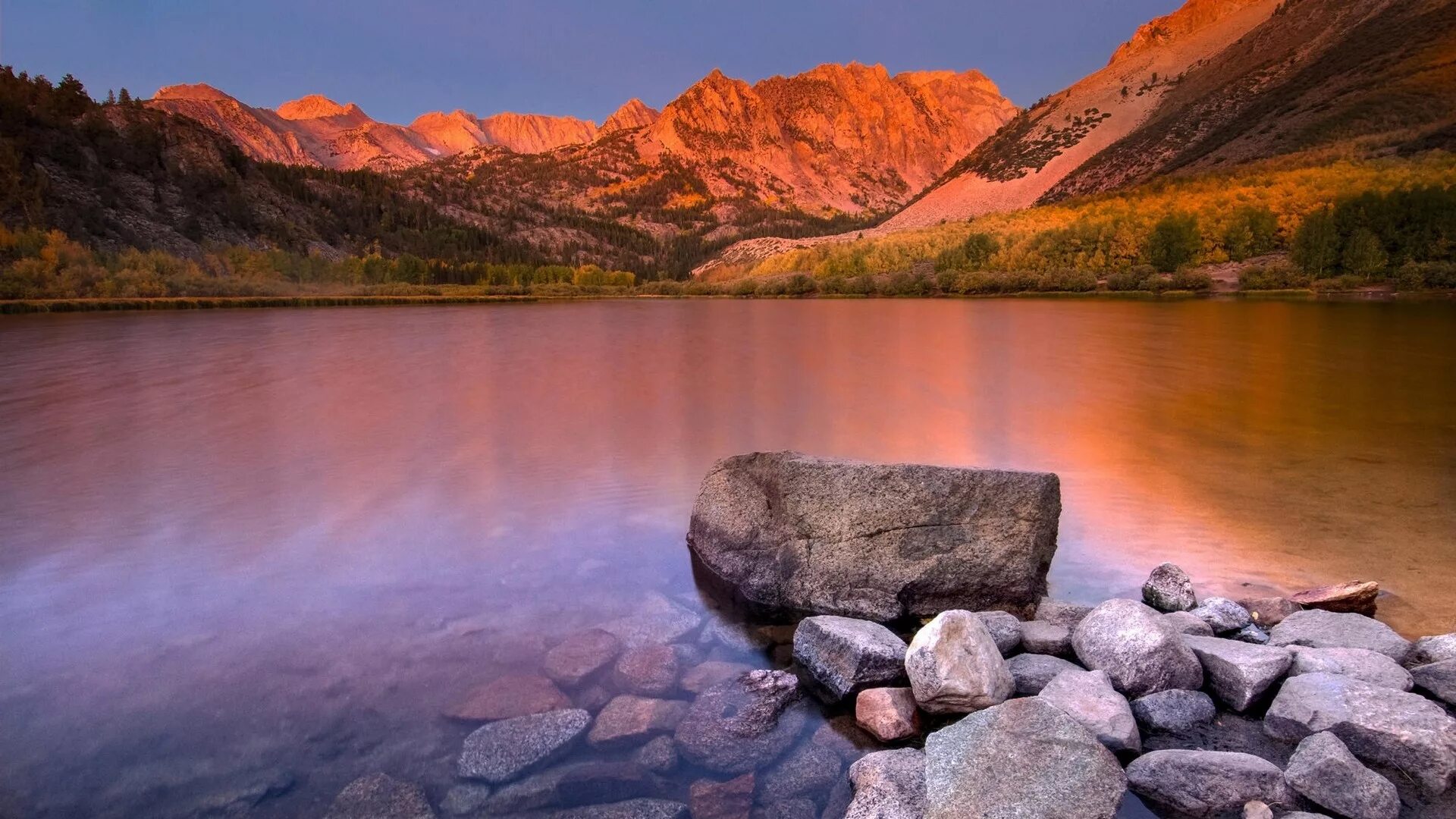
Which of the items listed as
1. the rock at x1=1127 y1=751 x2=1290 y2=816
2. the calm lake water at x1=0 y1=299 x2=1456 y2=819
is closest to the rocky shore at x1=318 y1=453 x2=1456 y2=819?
the rock at x1=1127 y1=751 x2=1290 y2=816

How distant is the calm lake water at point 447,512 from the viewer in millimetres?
4137

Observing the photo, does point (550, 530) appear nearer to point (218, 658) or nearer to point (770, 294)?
point (218, 658)

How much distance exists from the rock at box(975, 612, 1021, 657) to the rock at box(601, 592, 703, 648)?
2.03m

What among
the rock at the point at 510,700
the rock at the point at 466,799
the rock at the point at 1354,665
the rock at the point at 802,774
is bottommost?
the rock at the point at 802,774

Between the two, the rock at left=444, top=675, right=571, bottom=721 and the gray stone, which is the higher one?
the gray stone

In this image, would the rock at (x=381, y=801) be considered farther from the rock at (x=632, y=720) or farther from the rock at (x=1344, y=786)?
the rock at (x=1344, y=786)

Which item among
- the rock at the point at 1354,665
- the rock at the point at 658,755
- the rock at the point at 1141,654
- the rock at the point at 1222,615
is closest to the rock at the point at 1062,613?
the rock at the point at 1141,654

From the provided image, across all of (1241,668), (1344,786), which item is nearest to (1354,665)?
(1241,668)

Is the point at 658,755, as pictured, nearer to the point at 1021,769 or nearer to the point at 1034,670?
the point at 1021,769

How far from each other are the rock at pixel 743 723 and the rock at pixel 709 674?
0.06 m

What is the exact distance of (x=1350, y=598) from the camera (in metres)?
4.93

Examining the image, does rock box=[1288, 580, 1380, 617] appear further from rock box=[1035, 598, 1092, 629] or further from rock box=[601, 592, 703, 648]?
rock box=[601, 592, 703, 648]

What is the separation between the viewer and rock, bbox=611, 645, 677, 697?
4.42 meters

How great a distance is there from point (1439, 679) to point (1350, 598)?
116 centimetres
